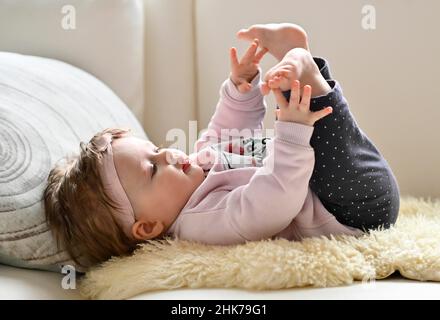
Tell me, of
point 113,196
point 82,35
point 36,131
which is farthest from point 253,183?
point 82,35

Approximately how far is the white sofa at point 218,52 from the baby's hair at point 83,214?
497mm

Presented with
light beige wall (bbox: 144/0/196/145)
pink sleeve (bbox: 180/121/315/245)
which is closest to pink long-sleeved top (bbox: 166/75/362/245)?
pink sleeve (bbox: 180/121/315/245)

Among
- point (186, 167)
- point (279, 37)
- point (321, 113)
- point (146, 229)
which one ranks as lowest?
point (146, 229)

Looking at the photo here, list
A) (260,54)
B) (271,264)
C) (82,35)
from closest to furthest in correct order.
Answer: (271,264)
(260,54)
(82,35)

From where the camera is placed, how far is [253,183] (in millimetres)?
976

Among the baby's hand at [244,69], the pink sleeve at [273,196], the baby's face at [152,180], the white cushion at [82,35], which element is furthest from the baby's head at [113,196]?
the white cushion at [82,35]

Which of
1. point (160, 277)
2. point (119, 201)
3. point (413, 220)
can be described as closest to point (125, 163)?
point (119, 201)

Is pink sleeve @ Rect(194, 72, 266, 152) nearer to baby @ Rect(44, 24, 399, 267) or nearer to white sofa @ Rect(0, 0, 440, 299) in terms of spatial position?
baby @ Rect(44, 24, 399, 267)

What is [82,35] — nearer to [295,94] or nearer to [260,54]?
[260,54]

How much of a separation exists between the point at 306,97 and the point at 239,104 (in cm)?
35

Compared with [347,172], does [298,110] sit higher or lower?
higher

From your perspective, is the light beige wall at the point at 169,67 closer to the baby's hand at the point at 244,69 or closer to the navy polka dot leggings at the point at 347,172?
the baby's hand at the point at 244,69

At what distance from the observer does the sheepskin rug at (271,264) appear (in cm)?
87

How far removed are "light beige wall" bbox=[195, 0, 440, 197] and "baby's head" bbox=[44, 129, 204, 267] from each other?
1.76 ft
